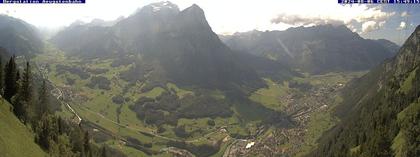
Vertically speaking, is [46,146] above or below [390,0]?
below

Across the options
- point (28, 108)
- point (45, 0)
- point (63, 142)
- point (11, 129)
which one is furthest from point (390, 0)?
point (63, 142)

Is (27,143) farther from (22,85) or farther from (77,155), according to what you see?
(77,155)

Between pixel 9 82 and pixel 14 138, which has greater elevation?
pixel 9 82

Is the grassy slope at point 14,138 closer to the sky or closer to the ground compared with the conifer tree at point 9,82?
closer to the ground

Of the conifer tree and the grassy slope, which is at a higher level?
the conifer tree

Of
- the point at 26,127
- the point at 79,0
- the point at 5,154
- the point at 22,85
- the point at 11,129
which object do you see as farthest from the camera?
the point at 22,85

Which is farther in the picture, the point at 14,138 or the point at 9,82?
the point at 9,82

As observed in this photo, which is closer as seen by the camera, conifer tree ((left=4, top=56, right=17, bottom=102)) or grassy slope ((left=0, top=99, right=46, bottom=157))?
grassy slope ((left=0, top=99, right=46, bottom=157))

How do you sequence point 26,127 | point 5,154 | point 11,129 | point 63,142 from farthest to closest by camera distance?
1. point 63,142
2. point 26,127
3. point 11,129
4. point 5,154
